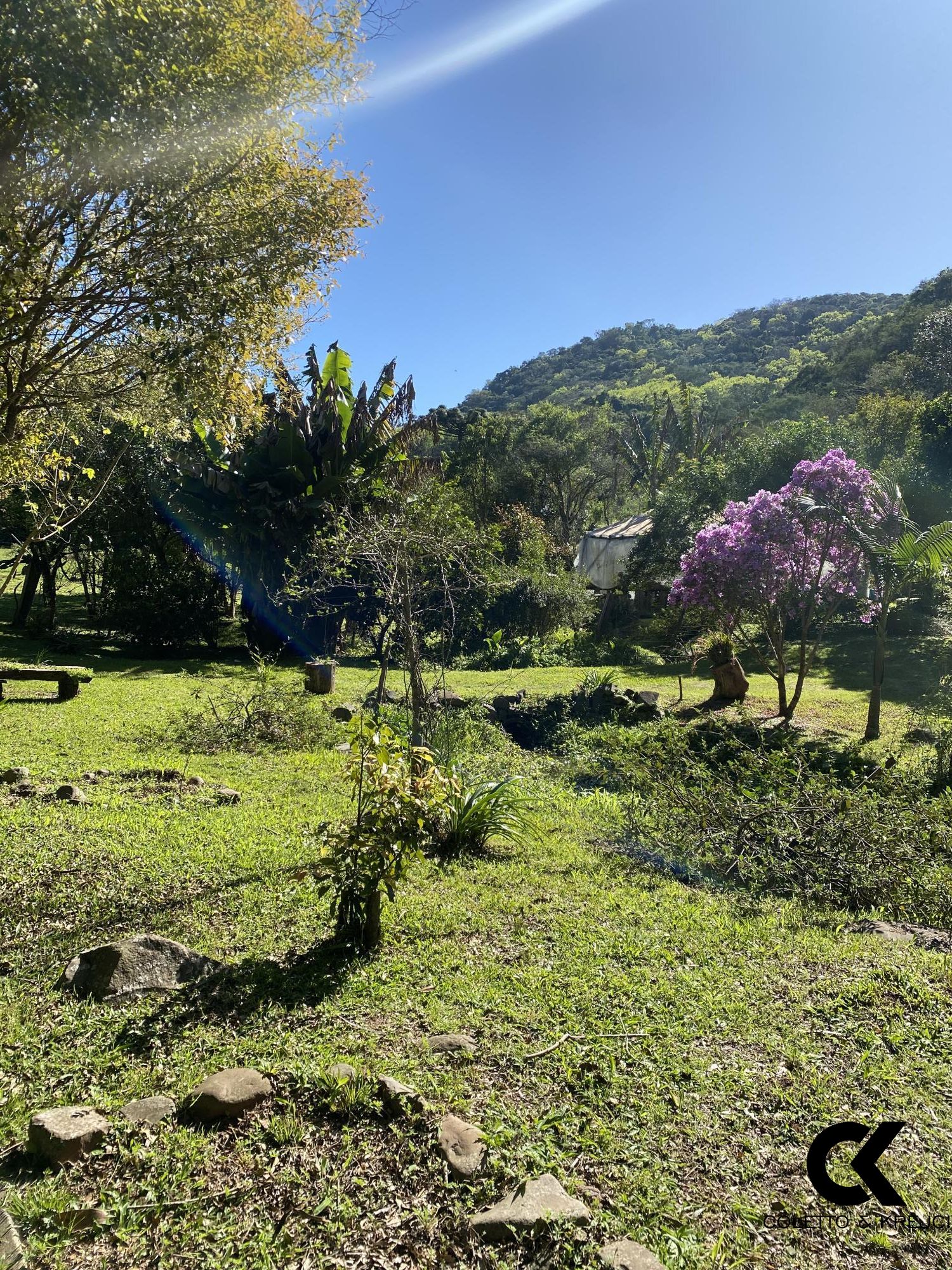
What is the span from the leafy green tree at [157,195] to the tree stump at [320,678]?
6449mm

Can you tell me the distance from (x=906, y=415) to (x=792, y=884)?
25.1 m

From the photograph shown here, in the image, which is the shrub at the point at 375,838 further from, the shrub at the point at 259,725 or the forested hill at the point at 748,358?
the forested hill at the point at 748,358

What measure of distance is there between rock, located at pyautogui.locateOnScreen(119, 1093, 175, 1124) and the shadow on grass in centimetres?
34

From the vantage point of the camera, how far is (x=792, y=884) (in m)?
5.32

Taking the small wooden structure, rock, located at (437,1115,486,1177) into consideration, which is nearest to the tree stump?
the small wooden structure

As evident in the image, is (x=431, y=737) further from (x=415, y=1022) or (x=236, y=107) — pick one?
(x=236, y=107)

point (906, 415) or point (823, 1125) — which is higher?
point (906, 415)

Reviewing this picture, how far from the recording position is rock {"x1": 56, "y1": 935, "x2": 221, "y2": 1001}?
335 centimetres

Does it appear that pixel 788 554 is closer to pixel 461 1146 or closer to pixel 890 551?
pixel 890 551

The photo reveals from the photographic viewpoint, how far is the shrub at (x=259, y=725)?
8.45 meters

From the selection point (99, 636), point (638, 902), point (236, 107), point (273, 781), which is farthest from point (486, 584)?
point (99, 636)

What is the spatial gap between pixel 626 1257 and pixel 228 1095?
4.62 ft

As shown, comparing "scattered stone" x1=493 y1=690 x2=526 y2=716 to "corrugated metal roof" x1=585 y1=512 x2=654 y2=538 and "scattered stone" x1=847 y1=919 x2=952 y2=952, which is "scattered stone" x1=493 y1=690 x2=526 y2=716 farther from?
"corrugated metal roof" x1=585 y1=512 x2=654 y2=538

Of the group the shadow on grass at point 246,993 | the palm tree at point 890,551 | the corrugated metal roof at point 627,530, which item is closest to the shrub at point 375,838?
the shadow on grass at point 246,993
